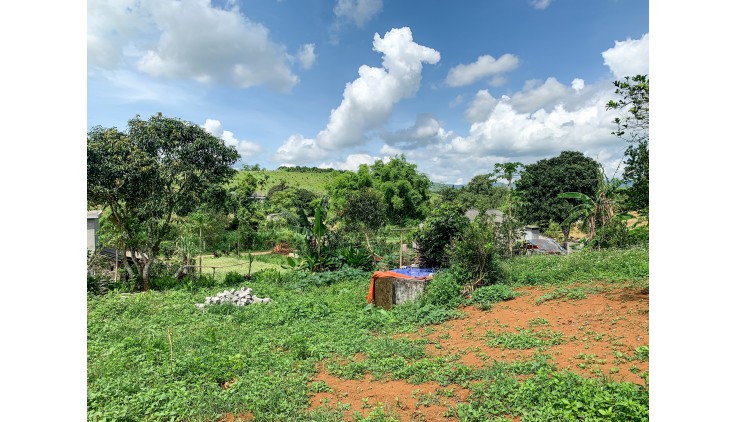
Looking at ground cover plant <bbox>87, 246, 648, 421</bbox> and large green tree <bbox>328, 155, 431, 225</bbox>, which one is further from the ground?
large green tree <bbox>328, 155, 431, 225</bbox>

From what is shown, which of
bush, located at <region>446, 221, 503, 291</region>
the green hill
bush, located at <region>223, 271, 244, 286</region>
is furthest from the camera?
the green hill

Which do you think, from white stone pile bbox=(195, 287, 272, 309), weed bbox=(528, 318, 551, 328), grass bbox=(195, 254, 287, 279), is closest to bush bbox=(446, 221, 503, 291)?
weed bbox=(528, 318, 551, 328)

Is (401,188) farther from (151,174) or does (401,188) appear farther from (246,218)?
(151,174)

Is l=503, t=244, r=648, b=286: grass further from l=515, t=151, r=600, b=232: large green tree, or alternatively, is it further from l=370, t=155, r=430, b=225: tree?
l=370, t=155, r=430, b=225: tree

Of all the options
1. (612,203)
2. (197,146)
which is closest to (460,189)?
(612,203)

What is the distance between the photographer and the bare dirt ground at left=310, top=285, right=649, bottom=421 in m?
3.45

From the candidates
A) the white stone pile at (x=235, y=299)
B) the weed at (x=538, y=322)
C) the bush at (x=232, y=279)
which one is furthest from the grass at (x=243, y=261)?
the weed at (x=538, y=322)

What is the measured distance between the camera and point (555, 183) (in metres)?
23.5

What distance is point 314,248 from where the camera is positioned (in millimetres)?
11891

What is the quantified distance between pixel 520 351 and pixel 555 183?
70.7ft

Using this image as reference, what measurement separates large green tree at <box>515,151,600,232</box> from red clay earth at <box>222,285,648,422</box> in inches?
695

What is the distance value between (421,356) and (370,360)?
1.96 ft

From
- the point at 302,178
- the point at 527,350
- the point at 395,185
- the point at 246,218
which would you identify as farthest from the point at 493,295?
the point at 302,178
